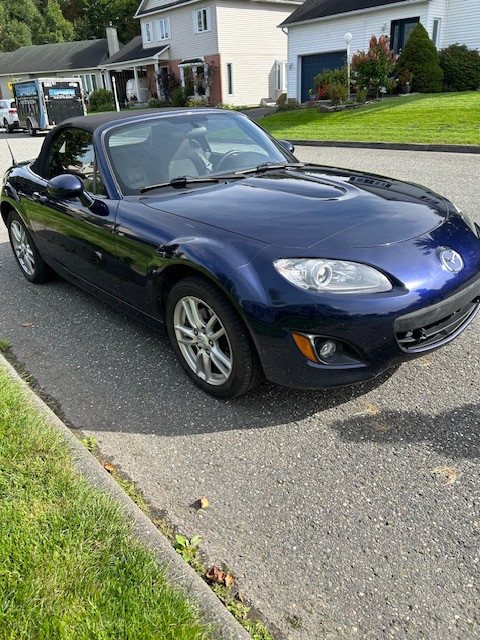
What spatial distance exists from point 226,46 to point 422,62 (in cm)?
1772

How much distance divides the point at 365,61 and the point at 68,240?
19.5 metres

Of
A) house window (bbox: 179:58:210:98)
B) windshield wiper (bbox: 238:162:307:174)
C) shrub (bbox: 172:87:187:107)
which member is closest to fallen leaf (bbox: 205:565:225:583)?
windshield wiper (bbox: 238:162:307:174)

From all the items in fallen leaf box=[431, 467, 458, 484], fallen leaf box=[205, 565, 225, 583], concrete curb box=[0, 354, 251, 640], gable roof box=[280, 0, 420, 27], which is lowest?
fallen leaf box=[431, 467, 458, 484]

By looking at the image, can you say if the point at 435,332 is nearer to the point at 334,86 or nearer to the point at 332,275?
the point at 332,275

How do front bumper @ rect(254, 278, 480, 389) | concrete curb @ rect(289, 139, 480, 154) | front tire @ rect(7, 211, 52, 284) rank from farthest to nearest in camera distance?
1. concrete curb @ rect(289, 139, 480, 154)
2. front tire @ rect(7, 211, 52, 284)
3. front bumper @ rect(254, 278, 480, 389)

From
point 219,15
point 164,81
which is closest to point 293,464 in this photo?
point 219,15

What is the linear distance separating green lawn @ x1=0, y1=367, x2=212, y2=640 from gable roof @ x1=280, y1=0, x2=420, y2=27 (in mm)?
26271

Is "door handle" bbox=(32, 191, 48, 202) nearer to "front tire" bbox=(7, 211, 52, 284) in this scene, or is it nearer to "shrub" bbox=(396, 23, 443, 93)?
"front tire" bbox=(7, 211, 52, 284)

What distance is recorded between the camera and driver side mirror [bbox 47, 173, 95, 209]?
12.5ft

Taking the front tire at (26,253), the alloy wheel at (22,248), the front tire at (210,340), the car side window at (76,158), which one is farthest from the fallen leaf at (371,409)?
the alloy wheel at (22,248)

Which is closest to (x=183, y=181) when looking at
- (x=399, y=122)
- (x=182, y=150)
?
(x=182, y=150)

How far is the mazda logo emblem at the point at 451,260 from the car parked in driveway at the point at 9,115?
29.3 m

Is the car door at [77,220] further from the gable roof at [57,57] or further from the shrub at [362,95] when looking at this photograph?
the gable roof at [57,57]

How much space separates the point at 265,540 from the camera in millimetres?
2225
